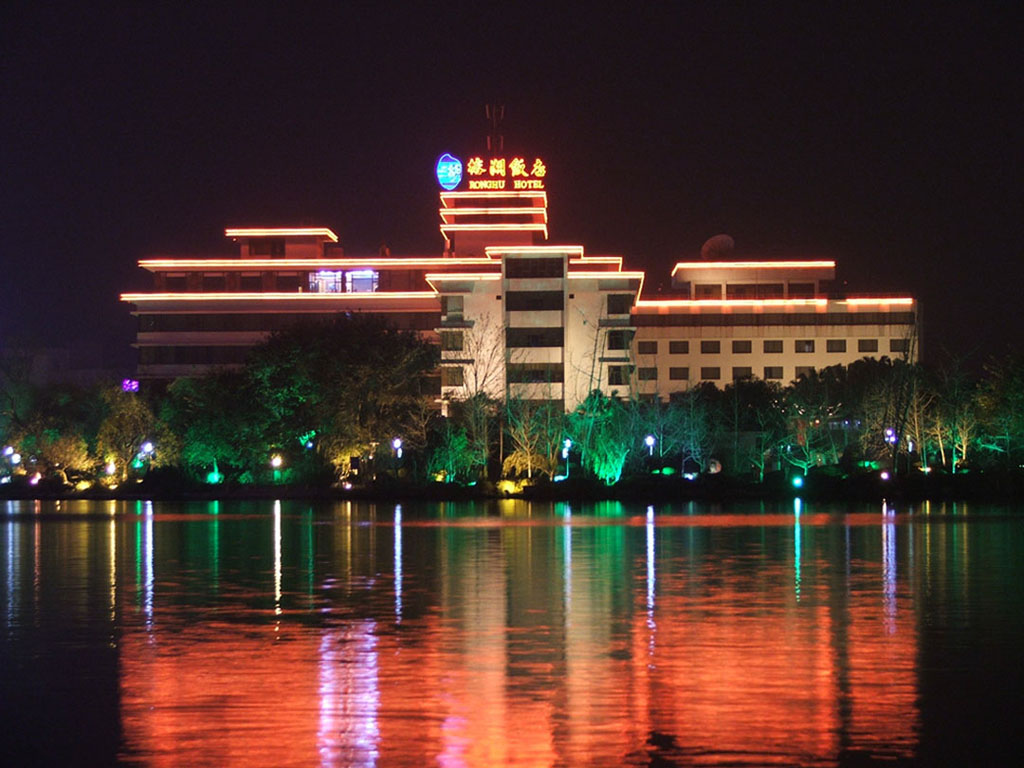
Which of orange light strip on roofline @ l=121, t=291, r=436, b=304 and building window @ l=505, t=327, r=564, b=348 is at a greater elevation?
orange light strip on roofline @ l=121, t=291, r=436, b=304

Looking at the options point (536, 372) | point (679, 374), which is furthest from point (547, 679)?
point (679, 374)

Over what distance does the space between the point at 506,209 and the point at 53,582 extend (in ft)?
214

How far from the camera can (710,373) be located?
84.9 m

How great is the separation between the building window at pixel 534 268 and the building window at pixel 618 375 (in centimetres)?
624

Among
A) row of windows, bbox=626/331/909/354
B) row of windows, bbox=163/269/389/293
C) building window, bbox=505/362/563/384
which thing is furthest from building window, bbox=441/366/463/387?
row of windows, bbox=626/331/909/354

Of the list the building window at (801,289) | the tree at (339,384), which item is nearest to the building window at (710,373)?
the building window at (801,289)

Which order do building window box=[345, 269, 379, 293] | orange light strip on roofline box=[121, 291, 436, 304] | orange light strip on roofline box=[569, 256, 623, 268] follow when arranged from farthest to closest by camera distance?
building window box=[345, 269, 379, 293]
orange light strip on roofline box=[121, 291, 436, 304]
orange light strip on roofline box=[569, 256, 623, 268]

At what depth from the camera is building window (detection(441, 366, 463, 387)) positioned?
70.1 metres

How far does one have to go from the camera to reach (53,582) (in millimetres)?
18375

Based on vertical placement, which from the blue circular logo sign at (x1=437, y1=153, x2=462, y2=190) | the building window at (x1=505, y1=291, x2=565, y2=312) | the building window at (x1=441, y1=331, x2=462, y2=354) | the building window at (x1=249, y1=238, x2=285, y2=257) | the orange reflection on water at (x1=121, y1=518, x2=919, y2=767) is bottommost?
the orange reflection on water at (x1=121, y1=518, x2=919, y2=767)

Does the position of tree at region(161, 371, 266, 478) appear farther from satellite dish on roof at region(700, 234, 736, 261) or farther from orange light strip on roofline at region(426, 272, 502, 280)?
satellite dish on roof at region(700, 234, 736, 261)

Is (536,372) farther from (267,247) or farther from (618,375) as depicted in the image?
(267,247)

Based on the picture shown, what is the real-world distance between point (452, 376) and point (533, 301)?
6301 mm

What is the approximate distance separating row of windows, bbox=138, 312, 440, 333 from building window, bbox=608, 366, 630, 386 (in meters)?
16.5
